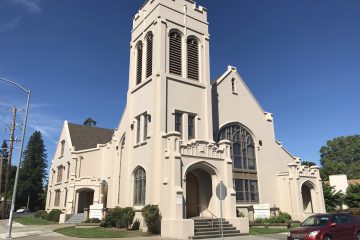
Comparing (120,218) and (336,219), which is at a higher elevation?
(336,219)

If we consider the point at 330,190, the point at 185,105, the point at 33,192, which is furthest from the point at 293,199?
the point at 33,192

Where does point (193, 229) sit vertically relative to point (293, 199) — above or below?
below

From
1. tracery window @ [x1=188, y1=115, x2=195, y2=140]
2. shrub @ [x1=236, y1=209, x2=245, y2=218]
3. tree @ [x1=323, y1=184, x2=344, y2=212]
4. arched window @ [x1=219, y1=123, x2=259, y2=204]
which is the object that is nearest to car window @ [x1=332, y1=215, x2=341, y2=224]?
shrub @ [x1=236, y1=209, x2=245, y2=218]

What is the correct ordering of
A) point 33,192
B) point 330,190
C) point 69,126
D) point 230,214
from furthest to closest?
1. point 33,192
2. point 69,126
3. point 330,190
4. point 230,214

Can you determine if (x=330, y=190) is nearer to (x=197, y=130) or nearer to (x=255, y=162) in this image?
(x=255, y=162)

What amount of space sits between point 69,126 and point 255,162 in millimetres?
25326

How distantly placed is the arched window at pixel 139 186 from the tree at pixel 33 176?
50.3m

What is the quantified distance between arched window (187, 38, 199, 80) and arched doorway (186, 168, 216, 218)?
7.52m

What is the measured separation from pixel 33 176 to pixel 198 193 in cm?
6270

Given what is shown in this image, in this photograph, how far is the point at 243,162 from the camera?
87.9ft

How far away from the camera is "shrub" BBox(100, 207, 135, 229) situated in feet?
69.2

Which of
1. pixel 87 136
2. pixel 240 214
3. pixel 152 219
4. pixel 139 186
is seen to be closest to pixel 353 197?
pixel 240 214

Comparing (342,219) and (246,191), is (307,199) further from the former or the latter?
(342,219)

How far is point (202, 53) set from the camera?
2595cm
